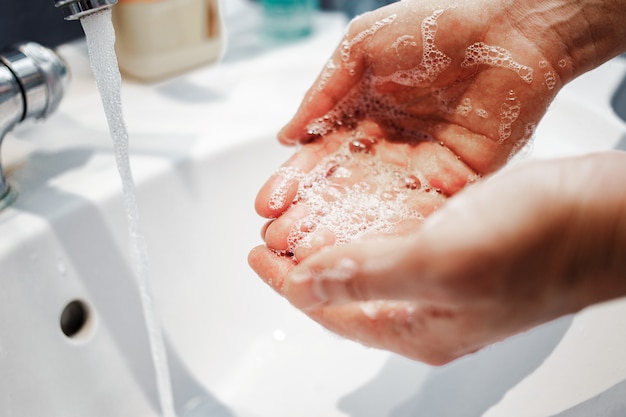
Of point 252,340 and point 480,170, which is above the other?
point 480,170

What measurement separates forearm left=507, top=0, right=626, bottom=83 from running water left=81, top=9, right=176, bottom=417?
1.15ft

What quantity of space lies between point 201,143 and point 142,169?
0.27 ft

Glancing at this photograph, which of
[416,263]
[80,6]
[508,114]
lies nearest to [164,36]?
[80,6]

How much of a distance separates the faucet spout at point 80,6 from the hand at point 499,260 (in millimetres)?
240

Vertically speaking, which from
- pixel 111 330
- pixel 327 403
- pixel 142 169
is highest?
pixel 142 169

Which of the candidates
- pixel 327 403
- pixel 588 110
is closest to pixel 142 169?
pixel 327 403

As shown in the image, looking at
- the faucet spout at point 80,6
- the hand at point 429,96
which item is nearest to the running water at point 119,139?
the faucet spout at point 80,6

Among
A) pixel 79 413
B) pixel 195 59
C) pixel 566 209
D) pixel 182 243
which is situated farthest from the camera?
pixel 195 59

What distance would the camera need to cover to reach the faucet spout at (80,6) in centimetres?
37

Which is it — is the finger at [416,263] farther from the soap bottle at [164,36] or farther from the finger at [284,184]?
the soap bottle at [164,36]

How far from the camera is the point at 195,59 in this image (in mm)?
752

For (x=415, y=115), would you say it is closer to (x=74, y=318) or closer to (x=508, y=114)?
(x=508, y=114)

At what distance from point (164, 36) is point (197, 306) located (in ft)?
1.14

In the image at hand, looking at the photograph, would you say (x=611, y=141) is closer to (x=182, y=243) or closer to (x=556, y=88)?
(x=556, y=88)
